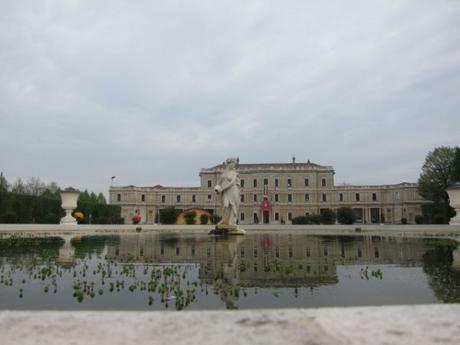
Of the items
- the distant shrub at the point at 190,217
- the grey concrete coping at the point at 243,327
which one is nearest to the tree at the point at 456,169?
the distant shrub at the point at 190,217

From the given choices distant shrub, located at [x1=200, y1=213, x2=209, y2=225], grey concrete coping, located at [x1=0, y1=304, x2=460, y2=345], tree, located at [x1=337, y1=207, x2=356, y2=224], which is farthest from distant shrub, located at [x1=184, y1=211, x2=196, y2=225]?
grey concrete coping, located at [x1=0, y1=304, x2=460, y2=345]

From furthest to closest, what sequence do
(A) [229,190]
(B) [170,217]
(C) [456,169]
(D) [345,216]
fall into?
(C) [456,169]
(B) [170,217]
(D) [345,216]
(A) [229,190]

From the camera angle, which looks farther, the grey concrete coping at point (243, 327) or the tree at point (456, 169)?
the tree at point (456, 169)

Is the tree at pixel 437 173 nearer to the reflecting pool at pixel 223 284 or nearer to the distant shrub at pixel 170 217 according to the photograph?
the distant shrub at pixel 170 217

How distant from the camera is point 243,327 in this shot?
2309 millimetres

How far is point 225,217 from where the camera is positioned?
15477 mm

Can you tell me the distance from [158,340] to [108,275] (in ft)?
14.7

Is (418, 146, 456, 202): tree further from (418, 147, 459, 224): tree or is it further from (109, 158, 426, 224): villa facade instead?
(109, 158, 426, 224): villa facade

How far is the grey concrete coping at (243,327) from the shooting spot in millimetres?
2168

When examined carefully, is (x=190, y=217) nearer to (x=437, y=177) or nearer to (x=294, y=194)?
(x=437, y=177)

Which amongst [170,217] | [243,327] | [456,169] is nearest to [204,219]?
[170,217]

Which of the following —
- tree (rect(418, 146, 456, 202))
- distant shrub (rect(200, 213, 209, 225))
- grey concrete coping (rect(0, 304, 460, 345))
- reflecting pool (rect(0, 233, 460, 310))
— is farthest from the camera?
tree (rect(418, 146, 456, 202))

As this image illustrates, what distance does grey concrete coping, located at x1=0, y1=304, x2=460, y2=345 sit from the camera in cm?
217

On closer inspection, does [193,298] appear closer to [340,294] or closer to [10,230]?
[340,294]
